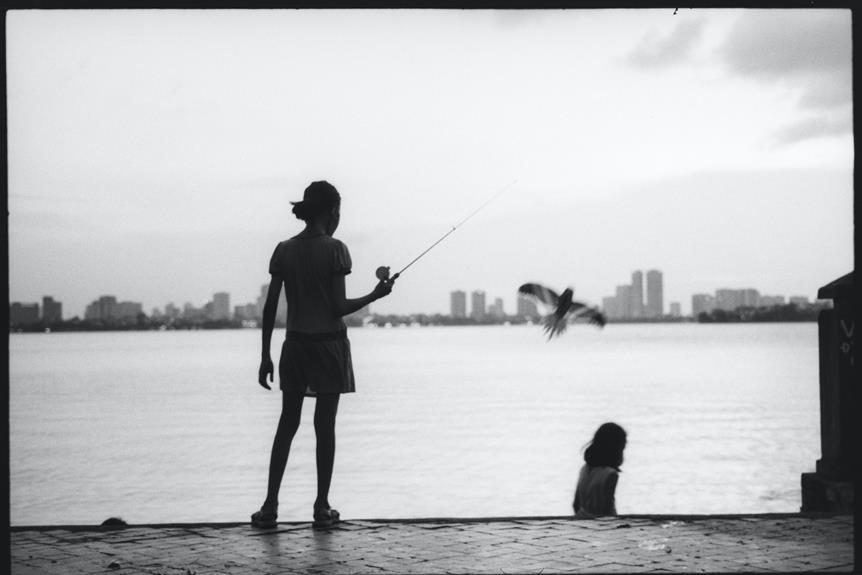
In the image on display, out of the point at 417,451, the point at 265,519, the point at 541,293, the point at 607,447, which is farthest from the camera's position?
the point at 417,451

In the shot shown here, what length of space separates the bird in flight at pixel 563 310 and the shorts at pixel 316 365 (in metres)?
1.21

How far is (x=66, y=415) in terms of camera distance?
152 feet

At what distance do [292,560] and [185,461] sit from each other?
2572cm

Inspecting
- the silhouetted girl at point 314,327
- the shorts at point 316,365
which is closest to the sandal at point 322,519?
the silhouetted girl at point 314,327

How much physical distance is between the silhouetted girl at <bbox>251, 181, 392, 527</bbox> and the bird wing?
3.63ft

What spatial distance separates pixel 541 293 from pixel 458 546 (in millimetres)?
1815

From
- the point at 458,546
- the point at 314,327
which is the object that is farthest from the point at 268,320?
the point at 458,546

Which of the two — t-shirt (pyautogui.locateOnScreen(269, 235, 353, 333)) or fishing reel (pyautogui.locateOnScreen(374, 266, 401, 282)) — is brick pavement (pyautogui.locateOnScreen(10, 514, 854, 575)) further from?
fishing reel (pyautogui.locateOnScreen(374, 266, 401, 282))

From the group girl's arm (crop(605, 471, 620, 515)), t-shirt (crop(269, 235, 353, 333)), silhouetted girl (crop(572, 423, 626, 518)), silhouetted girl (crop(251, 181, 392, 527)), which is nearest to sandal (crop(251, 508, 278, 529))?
silhouetted girl (crop(251, 181, 392, 527))

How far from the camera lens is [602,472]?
715cm

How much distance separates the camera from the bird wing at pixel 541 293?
22.7 feet

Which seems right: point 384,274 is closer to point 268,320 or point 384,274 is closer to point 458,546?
point 268,320

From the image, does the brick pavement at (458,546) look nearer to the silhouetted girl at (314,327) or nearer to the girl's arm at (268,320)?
the silhouetted girl at (314,327)

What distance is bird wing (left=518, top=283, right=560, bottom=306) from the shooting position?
22.7 feet
